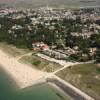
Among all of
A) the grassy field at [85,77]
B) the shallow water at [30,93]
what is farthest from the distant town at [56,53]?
the shallow water at [30,93]

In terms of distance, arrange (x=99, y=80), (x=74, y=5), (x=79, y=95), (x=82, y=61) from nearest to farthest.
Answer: (x=79, y=95)
(x=99, y=80)
(x=82, y=61)
(x=74, y=5)

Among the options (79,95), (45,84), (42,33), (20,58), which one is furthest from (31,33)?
(79,95)

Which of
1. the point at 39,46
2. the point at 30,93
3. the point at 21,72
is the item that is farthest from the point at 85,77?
the point at 39,46

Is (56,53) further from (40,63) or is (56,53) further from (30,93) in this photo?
(30,93)

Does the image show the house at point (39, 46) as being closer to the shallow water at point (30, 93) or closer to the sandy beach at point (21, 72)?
the sandy beach at point (21, 72)

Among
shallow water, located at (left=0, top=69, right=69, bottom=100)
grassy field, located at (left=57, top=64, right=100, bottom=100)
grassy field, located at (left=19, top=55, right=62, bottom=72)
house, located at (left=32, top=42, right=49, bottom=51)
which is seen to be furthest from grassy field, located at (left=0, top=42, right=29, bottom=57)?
grassy field, located at (left=57, top=64, right=100, bottom=100)

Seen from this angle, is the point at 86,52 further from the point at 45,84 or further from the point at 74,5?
the point at 74,5

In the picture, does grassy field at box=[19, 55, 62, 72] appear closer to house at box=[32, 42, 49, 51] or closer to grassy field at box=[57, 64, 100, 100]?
grassy field at box=[57, 64, 100, 100]
